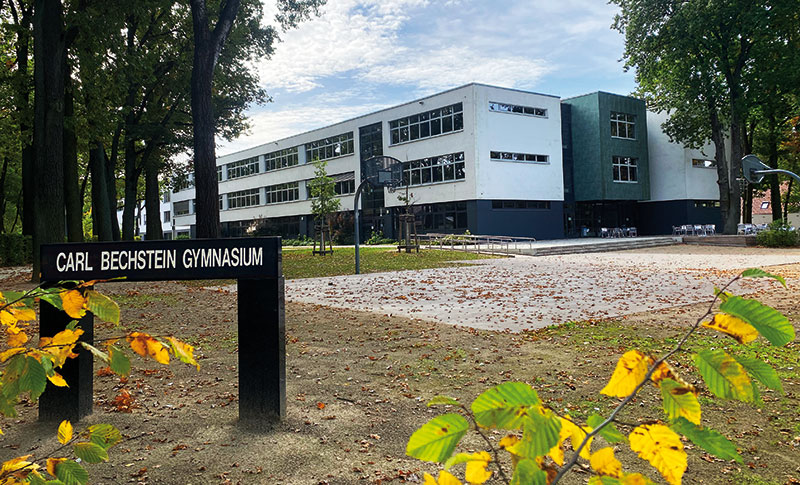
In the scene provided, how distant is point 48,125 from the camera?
15.2 metres

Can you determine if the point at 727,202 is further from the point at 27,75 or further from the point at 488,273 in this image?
the point at 27,75

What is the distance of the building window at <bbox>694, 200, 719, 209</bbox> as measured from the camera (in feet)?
157

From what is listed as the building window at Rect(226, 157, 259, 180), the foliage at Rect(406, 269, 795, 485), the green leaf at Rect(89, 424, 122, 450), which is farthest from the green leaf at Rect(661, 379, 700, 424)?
the building window at Rect(226, 157, 259, 180)

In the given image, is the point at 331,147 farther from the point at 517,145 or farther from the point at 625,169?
the point at 625,169

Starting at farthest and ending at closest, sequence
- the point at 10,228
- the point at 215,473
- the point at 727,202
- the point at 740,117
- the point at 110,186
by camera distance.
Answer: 1. the point at 10,228
2. the point at 727,202
3. the point at 740,117
4. the point at 110,186
5. the point at 215,473

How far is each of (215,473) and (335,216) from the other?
162 feet

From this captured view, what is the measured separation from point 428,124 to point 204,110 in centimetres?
2811

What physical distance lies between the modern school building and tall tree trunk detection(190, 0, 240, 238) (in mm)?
21857

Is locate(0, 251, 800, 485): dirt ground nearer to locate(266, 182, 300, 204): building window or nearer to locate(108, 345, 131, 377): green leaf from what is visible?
locate(108, 345, 131, 377): green leaf

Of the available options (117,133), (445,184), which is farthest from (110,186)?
(445,184)

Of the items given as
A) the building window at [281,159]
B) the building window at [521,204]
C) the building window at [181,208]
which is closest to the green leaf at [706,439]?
the building window at [521,204]

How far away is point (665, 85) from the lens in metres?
39.4

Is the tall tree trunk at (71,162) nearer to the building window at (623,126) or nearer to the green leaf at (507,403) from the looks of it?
the green leaf at (507,403)

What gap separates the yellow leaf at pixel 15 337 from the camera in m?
1.81
